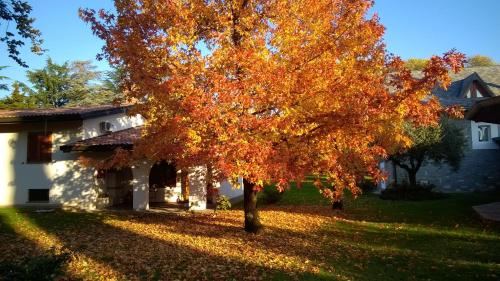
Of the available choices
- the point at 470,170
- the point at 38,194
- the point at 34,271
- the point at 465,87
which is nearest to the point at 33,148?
the point at 38,194

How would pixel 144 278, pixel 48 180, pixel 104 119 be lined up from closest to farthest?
pixel 144 278 < pixel 48 180 < pixel 104 119

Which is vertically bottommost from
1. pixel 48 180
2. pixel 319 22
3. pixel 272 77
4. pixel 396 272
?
pixel 396 272

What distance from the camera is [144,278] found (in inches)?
309

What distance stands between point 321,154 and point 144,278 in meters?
5.16

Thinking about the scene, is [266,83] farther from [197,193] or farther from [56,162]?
[56,162]

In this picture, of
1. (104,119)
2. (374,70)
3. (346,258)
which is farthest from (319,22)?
(104,119)

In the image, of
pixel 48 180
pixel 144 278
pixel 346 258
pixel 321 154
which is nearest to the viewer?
pixel 144 278

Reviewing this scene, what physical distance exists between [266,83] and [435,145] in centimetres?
1505

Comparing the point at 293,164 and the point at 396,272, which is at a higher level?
the point at 293,164

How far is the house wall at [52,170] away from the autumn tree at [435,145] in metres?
16.0

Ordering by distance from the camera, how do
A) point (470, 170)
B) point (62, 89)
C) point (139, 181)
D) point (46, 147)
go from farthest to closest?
point (62, 89), point (470, 170), point (46, 147), point (139, 181)

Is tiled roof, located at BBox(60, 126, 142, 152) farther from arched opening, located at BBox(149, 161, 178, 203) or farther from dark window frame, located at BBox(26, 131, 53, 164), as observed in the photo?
arched opening, located at BBox(149, 161, 178, 203)

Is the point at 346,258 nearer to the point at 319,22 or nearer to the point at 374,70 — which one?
the point at 374,70

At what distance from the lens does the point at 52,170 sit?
1942cm
